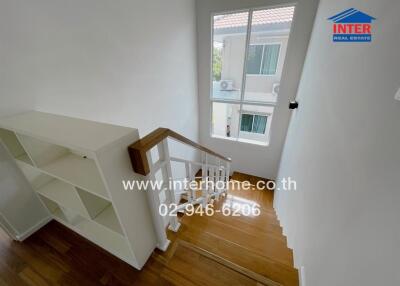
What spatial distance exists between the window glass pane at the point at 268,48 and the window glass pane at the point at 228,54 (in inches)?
7.9

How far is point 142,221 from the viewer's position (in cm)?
112

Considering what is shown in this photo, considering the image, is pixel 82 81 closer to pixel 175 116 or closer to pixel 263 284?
pixel 175 116

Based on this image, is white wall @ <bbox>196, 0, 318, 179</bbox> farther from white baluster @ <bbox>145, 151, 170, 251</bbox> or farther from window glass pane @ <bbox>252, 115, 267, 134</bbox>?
white baluster @ <bbox>145, 151, 170, 251</bbox>

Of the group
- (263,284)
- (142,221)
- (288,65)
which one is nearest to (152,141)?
(142,221)

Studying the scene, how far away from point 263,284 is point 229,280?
0.22 meters

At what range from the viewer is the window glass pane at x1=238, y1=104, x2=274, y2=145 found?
4.25m

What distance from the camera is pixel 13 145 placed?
3.89 ft

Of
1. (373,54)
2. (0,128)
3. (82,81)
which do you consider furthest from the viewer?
(82,81)

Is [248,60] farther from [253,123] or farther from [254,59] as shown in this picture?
[253,123]

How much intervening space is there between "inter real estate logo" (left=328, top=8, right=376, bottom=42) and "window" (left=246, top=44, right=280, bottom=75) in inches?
72.3

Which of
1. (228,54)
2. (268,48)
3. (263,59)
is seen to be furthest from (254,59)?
(228,54)

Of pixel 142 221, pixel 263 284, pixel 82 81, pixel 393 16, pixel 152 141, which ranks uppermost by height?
pixel 393 16

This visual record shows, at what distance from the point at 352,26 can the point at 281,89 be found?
2.14 m

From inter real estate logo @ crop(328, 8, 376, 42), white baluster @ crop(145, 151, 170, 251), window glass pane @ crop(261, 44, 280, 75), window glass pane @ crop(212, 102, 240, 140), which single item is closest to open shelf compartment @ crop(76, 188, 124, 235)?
white baluster @ crop(145, 151, 170, 251)
